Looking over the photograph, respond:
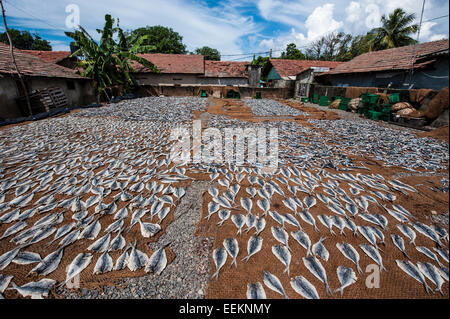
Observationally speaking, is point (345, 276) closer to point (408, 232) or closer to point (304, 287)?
point (304, 287)

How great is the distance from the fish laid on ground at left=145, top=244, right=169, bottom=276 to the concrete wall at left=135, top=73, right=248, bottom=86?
26.9m

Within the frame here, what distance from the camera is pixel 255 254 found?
2.29 meters

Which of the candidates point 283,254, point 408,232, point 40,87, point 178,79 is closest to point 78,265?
point 283,254

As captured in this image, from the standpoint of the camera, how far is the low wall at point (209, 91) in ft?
71.4

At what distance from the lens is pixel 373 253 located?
2258 millimetres

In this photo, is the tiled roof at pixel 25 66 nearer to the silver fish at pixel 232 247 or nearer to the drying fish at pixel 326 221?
the silver fish at pixel 232 247

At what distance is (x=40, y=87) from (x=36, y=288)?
16.1 meters

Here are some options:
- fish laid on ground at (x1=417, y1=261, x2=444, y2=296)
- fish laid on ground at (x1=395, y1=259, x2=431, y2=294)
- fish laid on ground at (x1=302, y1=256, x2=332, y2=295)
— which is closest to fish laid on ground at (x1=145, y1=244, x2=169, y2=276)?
fish laid on ground at (x1=302, y1=256, x2=332, y2=295)

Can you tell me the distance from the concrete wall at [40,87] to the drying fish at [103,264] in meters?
13.5

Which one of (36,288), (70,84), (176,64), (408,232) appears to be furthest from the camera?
(176,64)

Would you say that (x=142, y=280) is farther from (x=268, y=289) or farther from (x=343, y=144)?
(x=343, y=144)

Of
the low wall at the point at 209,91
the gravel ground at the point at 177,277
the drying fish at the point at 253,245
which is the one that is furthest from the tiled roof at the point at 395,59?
the gravel ground at the point at 177,277

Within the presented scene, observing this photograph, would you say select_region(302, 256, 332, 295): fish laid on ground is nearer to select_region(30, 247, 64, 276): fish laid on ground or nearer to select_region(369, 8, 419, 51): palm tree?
select_region(30, 247, 64, 276): fish laid on ground

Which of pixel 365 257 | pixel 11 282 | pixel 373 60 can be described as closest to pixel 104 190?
pixel 11 282
